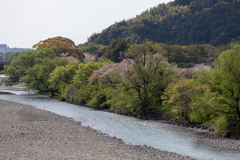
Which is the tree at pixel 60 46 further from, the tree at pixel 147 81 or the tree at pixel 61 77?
the tree at pixel 147 81

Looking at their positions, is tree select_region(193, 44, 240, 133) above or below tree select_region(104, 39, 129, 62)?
below

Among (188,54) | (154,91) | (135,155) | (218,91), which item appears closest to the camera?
(135,155)

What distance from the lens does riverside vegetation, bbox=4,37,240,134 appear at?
27953 millimetres

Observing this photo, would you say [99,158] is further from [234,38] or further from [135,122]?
[234,38]

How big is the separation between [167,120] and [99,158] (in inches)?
750

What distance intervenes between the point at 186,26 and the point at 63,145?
5151 inches

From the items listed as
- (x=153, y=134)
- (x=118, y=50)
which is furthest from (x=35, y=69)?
(x=153, y=134)

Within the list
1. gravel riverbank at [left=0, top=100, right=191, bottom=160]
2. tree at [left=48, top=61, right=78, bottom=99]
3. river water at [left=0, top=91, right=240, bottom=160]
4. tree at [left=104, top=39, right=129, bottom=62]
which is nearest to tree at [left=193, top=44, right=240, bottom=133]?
river water at [left=0, top=91, right=240, bottom=160]

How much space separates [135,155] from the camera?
68.1 ft

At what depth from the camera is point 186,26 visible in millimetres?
144750

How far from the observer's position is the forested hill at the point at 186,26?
5261 inches

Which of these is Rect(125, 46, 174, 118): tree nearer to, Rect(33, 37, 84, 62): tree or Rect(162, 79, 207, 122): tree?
Rect(162, 79, 207, 122): tree

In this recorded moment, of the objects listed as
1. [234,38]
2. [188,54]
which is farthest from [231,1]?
[188,54]

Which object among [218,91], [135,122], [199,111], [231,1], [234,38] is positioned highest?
[231,1]
